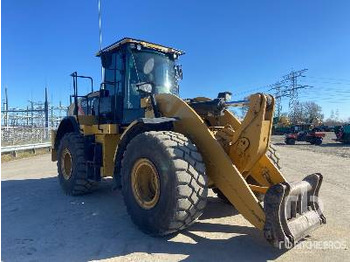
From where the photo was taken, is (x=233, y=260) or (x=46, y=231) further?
(x=46, y=231)

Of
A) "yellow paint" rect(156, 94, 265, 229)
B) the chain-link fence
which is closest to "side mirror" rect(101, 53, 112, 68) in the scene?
"yellow paint" rect(156, 94, 265, 229)

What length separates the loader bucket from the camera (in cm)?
382

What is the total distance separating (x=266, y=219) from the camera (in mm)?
3916

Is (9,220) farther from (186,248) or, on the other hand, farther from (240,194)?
(240,194)

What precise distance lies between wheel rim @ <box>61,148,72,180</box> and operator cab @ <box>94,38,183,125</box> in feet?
4.35

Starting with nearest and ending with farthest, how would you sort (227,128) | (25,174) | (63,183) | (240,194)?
1. (240,194)
2. (227,128)
3. (63,183)
4. (25,174)

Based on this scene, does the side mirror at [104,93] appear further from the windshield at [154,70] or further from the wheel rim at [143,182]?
the wheel rim at [143,182]

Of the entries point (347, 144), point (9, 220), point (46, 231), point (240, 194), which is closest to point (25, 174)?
point (9, 220)

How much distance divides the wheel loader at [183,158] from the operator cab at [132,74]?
0.7 inches

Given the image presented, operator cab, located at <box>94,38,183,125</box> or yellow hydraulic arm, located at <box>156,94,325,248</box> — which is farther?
operator cab, located at <box>94,38,183,125</box>

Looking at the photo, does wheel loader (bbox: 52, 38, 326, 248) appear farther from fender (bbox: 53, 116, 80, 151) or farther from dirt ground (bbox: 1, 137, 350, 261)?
fender (bbox: 53, 116, 80, 151)

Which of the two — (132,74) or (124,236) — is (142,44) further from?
(124,236)

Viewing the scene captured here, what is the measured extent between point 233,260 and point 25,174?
9224mm

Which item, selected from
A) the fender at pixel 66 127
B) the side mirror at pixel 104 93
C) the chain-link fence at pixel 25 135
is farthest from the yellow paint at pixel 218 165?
the chain-link fence at pixel 25 135
